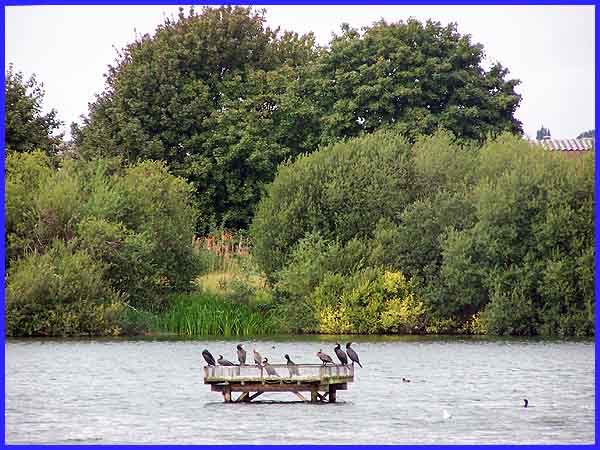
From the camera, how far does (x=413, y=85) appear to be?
8119cm

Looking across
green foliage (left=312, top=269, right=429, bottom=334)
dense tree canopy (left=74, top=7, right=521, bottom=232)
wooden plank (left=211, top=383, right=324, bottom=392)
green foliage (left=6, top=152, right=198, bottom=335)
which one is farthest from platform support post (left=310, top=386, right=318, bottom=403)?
dense tree canopy (left=74, top=7, right=521, bottom=232)

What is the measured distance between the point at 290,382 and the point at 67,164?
113 ft

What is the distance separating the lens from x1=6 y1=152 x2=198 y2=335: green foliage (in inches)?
2655

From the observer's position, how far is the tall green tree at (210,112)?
8231 cm

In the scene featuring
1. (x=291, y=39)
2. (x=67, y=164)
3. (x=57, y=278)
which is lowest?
(x=57, y=278)

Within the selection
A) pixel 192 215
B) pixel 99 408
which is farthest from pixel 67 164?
pixel 99 408

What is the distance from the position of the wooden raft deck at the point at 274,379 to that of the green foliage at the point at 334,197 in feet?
102

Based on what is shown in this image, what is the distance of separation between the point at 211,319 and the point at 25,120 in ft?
56.1

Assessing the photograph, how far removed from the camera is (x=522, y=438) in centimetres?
3681

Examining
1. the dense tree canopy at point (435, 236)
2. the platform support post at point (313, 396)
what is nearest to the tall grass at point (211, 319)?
the dense tree canopy at point (435, 236)

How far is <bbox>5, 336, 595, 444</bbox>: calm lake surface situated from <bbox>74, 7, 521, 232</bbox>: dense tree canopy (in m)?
18.2

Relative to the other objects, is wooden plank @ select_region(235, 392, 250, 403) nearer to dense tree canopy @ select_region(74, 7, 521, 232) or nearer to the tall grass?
the tall grass

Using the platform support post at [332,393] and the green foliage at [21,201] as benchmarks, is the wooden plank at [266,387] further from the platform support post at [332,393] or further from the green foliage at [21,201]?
the green foliage at [21,201]

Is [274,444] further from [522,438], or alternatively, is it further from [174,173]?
[174,173]
